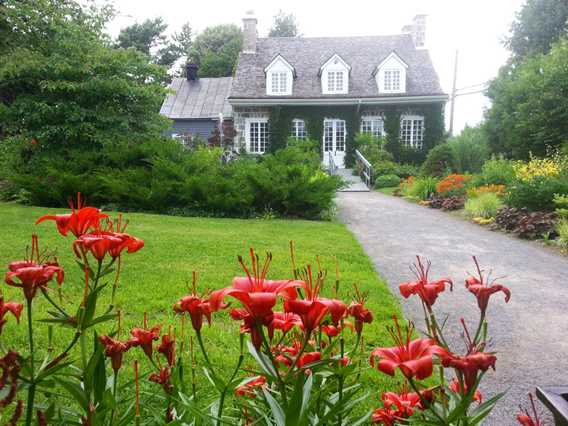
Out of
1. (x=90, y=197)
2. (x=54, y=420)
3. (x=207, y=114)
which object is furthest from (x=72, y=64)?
(x=207, y=114)

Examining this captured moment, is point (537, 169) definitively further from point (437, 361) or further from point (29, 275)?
point (29, 275)

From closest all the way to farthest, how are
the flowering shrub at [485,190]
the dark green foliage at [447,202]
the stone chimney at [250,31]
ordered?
the flowering shrub at [485,190] → the dark green foliage at [447,202] → the stone chimney at [250,31]

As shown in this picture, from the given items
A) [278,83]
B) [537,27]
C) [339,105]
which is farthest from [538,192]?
[537,27]

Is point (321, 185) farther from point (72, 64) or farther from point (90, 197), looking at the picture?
point (72, 64)

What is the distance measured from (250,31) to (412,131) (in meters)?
9.63

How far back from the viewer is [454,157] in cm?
1872

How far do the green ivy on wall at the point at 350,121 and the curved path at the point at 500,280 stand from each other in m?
11.8

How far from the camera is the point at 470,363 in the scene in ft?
3.27

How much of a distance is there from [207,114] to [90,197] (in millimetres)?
19180

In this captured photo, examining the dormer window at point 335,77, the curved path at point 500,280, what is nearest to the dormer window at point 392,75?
the dormer window at point 335,77

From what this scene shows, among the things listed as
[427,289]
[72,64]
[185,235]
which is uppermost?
[72,64]

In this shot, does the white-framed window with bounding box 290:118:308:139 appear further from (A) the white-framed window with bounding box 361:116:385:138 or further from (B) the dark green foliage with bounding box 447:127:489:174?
(B) the dark green foliage with bounding box 447:127:489:174

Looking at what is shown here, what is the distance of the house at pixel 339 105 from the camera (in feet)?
75.8

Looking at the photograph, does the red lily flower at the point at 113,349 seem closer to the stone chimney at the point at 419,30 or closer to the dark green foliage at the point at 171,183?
the dark green foliage at the point at 171,183
